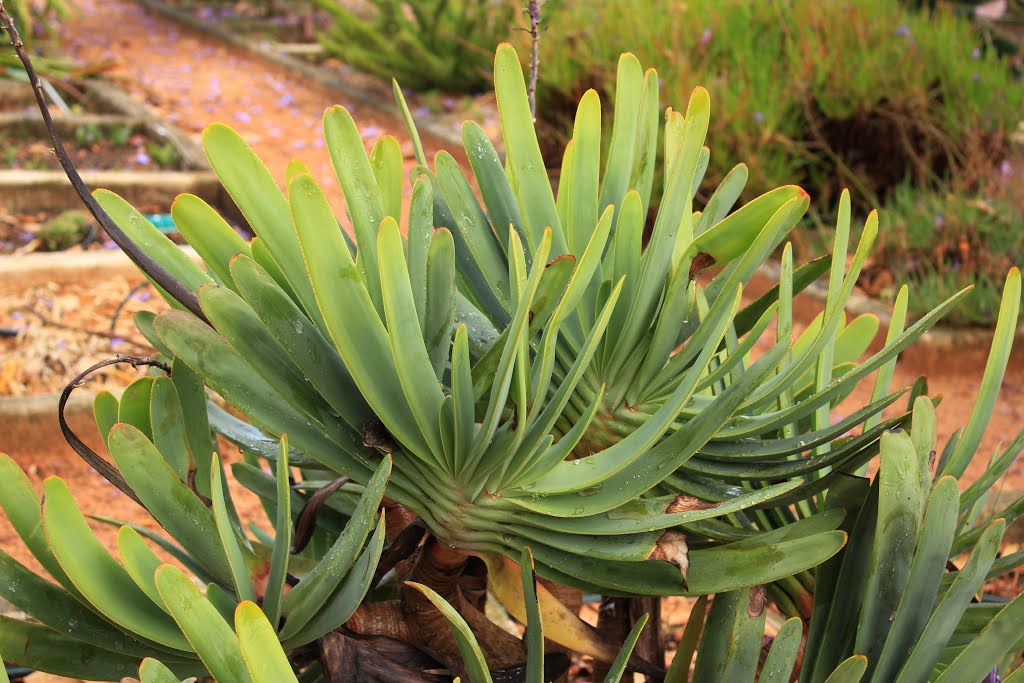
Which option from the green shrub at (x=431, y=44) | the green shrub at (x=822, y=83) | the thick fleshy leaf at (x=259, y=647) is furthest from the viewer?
the green shrub at (x=431, y=44)

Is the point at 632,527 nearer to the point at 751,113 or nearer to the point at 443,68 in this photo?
the point at 751,113

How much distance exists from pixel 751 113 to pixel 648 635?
365cm

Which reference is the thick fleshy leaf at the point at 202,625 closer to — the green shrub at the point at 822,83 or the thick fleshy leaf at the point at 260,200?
the thick fleshy leaf at the point at 260,200

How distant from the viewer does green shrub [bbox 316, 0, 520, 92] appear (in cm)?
623

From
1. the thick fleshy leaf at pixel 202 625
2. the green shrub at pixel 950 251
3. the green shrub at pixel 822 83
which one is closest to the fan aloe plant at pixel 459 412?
the thick fleshy leaf at pixel 202 625

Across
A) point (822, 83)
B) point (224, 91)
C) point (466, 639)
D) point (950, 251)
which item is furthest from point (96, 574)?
point (224, 91)

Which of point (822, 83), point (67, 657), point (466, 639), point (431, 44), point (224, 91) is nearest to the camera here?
point (466, 639)

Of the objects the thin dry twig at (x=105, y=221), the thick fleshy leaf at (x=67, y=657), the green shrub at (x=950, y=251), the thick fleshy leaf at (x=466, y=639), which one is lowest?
the green shrub at (x=950, y=251)

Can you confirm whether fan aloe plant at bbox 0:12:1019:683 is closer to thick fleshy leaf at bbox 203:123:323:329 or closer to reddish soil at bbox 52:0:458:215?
thick fleshy leaf at bbox 203:123:323:329

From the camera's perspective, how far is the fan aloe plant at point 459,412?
669 millimetres

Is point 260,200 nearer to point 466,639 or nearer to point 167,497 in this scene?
point 167,497

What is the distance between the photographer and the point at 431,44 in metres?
6.37

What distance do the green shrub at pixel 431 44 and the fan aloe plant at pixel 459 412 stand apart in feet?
18.1

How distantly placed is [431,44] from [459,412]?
19.9ft
